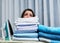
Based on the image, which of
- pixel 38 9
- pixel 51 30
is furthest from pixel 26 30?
pixel 38 9

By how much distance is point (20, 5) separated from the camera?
4.94 ft

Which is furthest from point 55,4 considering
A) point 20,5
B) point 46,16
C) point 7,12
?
point 7,12

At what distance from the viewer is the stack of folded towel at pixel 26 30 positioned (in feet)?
2.81

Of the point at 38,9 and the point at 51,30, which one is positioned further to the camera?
the point at 38,9

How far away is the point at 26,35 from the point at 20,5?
0.71 m

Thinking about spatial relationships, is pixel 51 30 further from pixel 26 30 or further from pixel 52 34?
pixel 26 30

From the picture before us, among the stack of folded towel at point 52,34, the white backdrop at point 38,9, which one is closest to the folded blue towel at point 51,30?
the stack of folded towel at point 52,34

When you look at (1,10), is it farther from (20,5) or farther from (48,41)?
(48,41)

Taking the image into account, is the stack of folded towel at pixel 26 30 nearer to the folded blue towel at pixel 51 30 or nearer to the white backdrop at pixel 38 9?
the folded blue towel at pixel 51 30

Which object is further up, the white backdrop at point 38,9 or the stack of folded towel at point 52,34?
the white backdrop at point 38,9

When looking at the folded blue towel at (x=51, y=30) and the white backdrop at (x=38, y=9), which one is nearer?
the folded blue towel at (x=51, y=30)

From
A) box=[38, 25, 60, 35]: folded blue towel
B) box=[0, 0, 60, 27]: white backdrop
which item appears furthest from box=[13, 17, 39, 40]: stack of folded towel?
box=[0, 0, 60, 27]: white backdrop

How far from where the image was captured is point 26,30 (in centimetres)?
87

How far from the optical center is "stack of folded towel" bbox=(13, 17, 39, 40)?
855 mm
